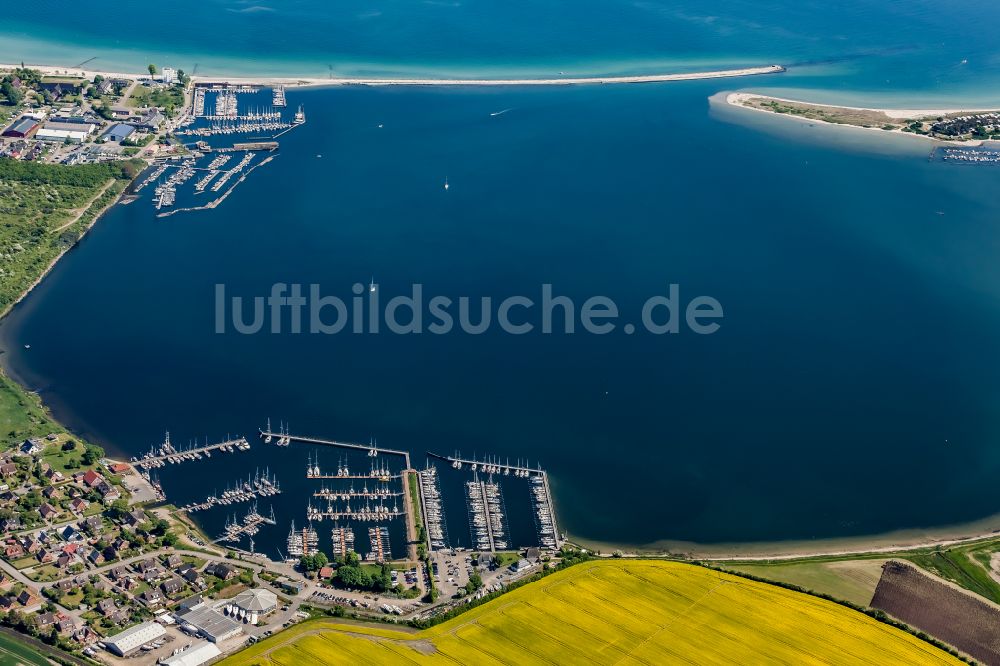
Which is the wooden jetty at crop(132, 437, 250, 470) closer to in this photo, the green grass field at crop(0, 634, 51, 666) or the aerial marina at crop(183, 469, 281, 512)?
the aerial marina at crop(183, 469, 281, 512)

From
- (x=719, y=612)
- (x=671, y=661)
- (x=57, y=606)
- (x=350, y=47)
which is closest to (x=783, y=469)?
(x=719, y=612)

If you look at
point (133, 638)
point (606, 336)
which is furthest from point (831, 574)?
point (133, 638)

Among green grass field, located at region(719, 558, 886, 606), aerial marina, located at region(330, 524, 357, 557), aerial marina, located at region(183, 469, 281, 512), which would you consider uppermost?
aerial marina, located at region(183, 469, 281, 512)

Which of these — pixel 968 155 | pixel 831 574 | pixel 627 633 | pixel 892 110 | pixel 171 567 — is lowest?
pixel 627 633

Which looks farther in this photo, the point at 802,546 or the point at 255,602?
the point at 802,546

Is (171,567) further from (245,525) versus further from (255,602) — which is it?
(255,602)

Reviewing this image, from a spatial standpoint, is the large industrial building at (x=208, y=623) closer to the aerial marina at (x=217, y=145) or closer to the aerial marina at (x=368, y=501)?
the aerial marina at (x=368, y=501)

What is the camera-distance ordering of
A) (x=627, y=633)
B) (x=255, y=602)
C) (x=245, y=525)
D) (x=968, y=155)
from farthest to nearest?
(x=968, y=155)
(x=245, y=525)
(x=255, y=602)
(x=627, y=633)

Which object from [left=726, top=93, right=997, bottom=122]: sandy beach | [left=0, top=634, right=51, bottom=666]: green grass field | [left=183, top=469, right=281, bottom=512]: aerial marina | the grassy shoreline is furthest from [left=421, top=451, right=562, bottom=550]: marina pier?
[left=726, top=93, right=997, bottom=122]: sandy beach
